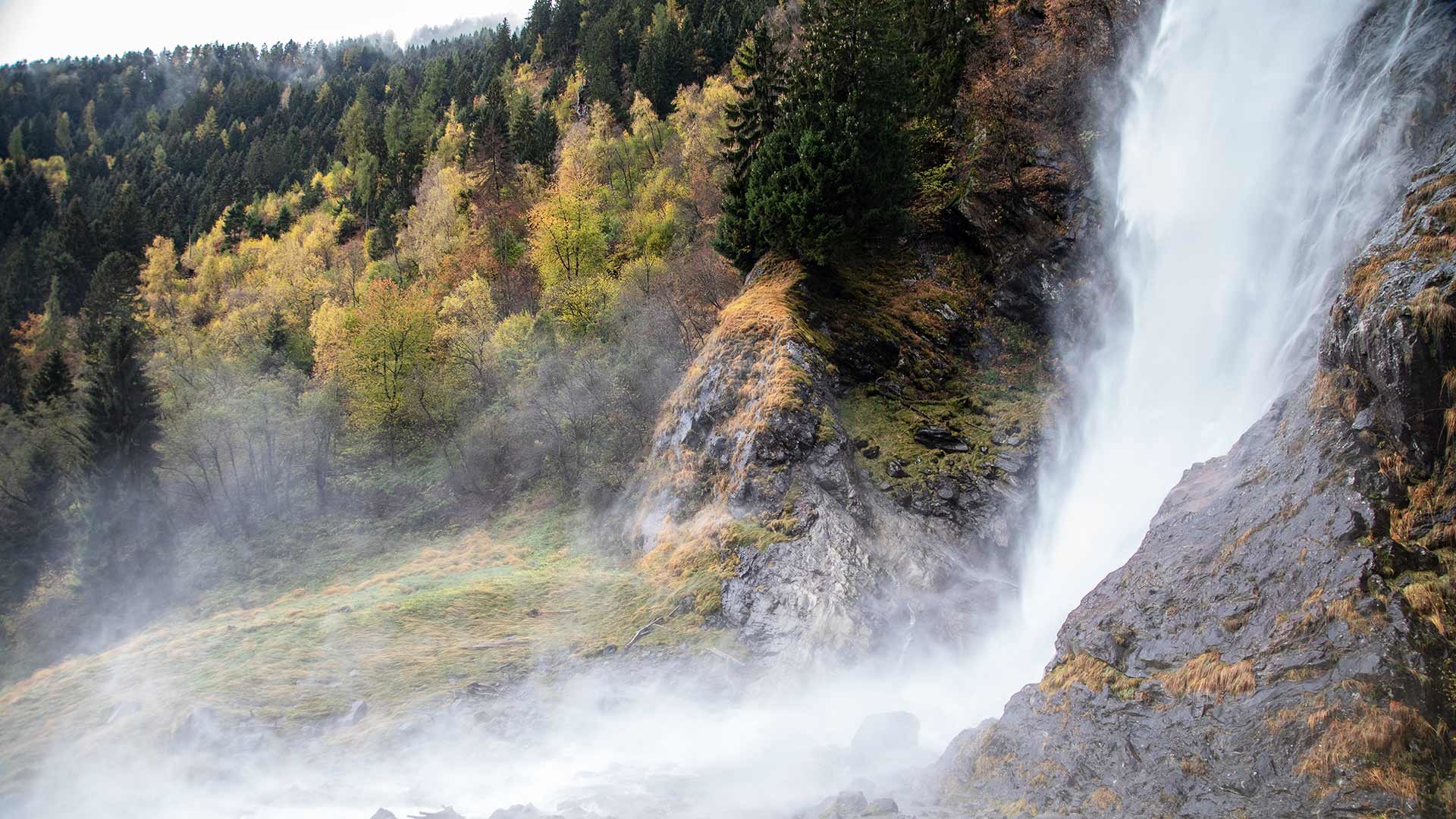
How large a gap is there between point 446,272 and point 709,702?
1738 inches

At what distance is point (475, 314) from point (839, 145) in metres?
26.0

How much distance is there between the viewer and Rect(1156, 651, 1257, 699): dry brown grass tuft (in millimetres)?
11023

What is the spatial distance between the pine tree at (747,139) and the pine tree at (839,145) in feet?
5.39

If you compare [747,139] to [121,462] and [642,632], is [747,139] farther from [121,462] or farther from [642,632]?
[121,462]

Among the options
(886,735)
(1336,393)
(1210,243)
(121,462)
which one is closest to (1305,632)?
(1336,393)

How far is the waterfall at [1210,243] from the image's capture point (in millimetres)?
18422

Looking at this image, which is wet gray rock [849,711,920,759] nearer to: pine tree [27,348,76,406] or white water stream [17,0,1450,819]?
white water stream [17,0,1450,819]

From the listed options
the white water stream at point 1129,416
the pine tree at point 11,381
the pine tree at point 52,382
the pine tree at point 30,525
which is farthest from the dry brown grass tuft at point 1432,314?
the pine tree at point 11,381

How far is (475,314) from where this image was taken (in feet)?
146

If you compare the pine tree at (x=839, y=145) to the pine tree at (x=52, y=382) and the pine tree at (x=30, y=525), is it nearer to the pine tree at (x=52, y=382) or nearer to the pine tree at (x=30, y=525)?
the pine tree at (x=30, y=525)

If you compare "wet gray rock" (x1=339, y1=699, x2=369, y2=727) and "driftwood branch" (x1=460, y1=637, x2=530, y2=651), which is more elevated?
"driftwood branch" (x1=460, y1=637, x2=530, y2=651)

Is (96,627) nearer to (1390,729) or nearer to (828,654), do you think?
(828,654)

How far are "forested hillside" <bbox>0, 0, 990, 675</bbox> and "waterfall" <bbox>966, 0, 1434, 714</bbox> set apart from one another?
7.50m

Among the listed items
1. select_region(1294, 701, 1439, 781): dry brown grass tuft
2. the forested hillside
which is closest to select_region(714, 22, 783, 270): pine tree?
Answer: the forested hillside
